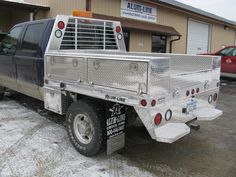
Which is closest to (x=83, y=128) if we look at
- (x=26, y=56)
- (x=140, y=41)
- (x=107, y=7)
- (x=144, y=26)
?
(x=26, y=56)

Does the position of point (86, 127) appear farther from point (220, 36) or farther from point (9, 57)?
point (220, 36)

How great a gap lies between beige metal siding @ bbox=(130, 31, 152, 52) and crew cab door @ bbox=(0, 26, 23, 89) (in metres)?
7.26

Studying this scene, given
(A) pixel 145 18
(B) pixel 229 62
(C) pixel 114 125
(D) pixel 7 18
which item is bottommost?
(C) pixel 114 125

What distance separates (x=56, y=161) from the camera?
3811 mm

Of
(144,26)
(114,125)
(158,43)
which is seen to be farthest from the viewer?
(158,43)

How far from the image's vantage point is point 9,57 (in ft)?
19.8

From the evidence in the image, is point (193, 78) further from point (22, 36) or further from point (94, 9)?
point (94, 9)

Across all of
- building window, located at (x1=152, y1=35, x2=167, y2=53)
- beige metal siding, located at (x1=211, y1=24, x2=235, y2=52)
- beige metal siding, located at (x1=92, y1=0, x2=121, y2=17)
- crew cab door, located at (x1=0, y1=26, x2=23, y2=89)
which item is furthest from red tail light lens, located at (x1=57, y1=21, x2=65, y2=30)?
beige metal siding, located at (x1=211, y1=24, x2=235, y2=52)

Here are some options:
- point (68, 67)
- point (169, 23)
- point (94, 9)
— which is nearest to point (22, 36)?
point (68, 67)

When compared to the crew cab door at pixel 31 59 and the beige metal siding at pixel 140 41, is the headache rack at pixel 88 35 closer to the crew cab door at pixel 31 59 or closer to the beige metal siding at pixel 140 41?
the crew cab door at pixel 31 59

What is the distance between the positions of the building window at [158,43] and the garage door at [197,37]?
2.92m

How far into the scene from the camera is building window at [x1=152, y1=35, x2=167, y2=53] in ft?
48.0

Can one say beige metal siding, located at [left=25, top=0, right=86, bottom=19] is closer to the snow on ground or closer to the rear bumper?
the snow on ground

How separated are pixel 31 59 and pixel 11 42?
1343 millimetres
